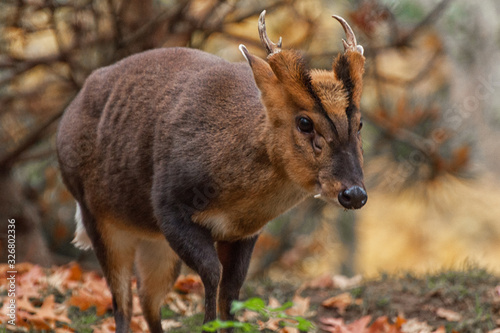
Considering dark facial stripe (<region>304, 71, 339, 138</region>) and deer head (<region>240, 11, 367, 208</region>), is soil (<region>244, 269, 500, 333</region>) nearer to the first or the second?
deer head (<region>240, 11, 367, 208</region>)

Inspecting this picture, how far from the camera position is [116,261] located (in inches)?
192

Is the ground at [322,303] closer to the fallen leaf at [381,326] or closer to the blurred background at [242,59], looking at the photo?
the fallen leaf at [381,326]

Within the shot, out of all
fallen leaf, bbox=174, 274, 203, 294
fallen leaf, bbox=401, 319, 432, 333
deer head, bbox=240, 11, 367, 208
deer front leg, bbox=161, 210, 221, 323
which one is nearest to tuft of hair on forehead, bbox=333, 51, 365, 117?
deer head, bbox=240, 11, 367, 208

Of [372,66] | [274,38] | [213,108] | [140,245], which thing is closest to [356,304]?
[140,245]

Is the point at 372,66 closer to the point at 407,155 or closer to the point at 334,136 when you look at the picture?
the point at 407,155

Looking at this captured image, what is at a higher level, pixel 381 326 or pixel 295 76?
pixel 295 76

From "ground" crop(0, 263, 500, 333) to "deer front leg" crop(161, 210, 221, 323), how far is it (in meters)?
0.96

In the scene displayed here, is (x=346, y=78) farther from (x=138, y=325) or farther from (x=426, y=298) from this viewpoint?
(x=138, y=325)

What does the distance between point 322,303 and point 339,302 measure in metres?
0.15

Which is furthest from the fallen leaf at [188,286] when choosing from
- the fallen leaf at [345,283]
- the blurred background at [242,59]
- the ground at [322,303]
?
the blurred background at [242,59]

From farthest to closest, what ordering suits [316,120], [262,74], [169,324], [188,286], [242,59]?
[242,59] → [188,286] → [169,324] → [262,74] → [316,120]

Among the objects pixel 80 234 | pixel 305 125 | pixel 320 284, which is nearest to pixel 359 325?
pixel 320 284

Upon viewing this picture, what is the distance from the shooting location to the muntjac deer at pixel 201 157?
3707 mm

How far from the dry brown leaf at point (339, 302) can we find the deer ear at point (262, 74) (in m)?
2.24
